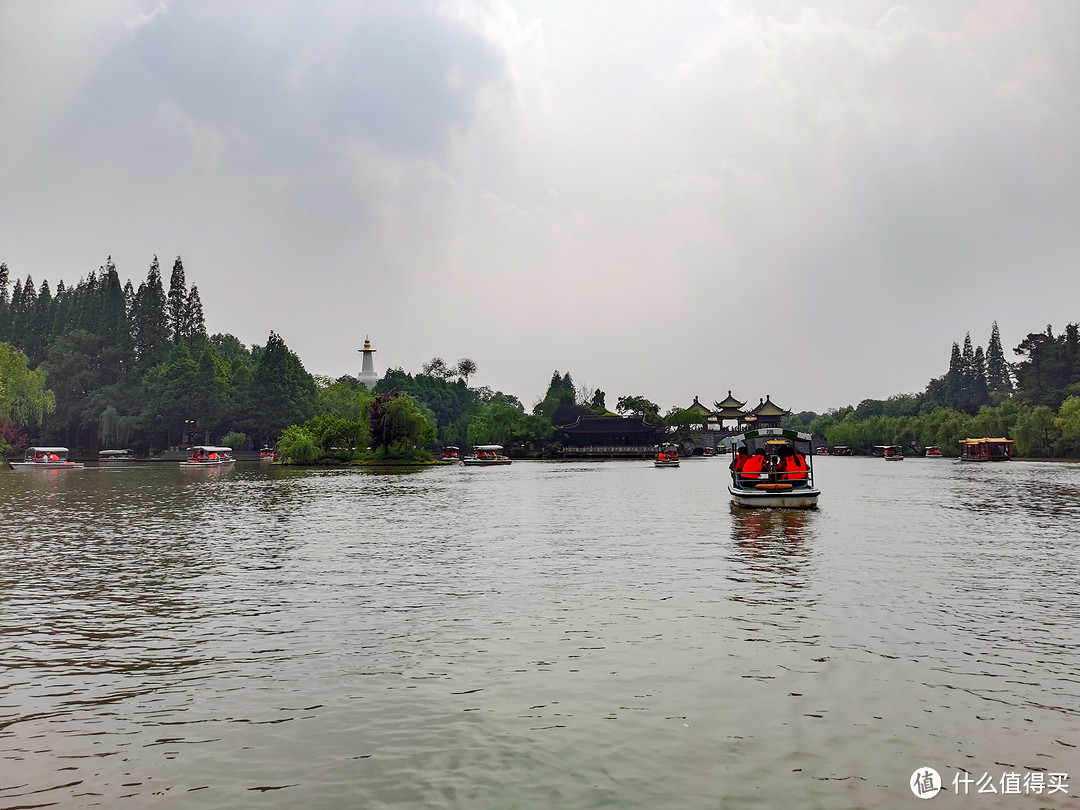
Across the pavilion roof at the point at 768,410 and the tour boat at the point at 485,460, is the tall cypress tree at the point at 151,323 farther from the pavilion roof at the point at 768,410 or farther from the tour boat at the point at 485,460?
the pavilion roof at the point at 768,410

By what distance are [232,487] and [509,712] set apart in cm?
4600

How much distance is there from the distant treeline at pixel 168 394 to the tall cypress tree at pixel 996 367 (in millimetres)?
88841

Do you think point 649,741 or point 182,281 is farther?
point 182,281

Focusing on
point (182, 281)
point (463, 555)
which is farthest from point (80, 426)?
point (463, 555)

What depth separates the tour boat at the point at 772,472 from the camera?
34.0 meters

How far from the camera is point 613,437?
12362 cm

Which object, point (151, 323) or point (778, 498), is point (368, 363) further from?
point (778, 498)

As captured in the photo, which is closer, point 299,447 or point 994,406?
point 299,447

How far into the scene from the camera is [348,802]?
6301mm

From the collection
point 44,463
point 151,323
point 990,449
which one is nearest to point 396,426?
point 44,463

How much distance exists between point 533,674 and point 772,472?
2773 centimetres

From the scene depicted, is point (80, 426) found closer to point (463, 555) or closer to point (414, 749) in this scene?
point (463, 555)

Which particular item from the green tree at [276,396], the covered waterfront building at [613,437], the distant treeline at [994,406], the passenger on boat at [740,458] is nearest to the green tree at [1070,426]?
the distant treeline at [994,406]

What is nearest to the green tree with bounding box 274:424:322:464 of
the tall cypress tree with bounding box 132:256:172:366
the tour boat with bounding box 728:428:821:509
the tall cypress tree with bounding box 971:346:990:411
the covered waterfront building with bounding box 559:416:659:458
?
the tall cypress tree with bounding box 132:256:172:366
